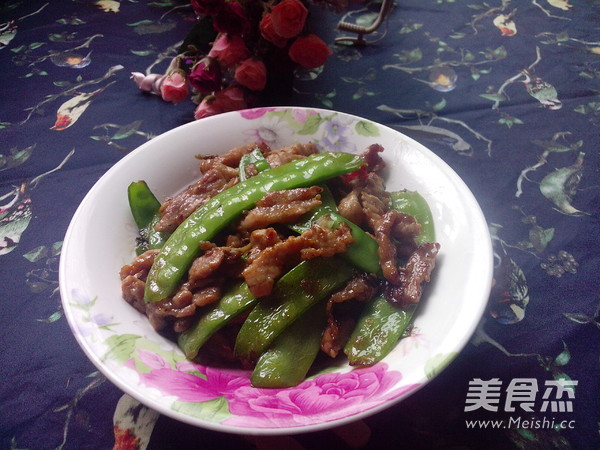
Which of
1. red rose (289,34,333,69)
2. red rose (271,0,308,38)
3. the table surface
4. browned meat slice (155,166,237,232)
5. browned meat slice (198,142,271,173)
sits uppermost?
red rose (271,0,308,38)

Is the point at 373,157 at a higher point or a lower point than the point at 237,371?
higher

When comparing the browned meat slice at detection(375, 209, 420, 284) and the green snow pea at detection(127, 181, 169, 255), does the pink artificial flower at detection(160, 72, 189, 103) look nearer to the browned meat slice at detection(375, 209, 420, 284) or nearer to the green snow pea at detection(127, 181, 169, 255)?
the green snow pea at detection(127, 181, 169, 255)

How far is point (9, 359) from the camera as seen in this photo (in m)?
1.40

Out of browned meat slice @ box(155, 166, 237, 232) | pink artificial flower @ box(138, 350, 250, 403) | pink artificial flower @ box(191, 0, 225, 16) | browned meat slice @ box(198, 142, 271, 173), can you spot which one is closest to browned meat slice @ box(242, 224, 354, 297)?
pink artificial flower @ box(138, 350, 250, 403)

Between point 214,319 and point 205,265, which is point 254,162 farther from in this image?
point 214,319

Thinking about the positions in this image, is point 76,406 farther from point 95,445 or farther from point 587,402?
point 587,402

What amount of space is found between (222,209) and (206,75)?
96cm

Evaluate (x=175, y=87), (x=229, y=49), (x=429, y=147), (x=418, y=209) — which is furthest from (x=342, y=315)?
(x=175, y=87)

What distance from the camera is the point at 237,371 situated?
3.75ft

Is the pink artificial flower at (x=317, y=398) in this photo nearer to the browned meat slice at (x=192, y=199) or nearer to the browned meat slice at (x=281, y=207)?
the browned meat slice at (x=281, y=207)

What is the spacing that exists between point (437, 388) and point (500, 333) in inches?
13.0

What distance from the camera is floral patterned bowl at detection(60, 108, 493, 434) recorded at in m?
0.94

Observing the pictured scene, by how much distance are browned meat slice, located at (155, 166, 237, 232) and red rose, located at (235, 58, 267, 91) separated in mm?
726

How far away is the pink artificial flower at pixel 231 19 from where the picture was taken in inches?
70.1
